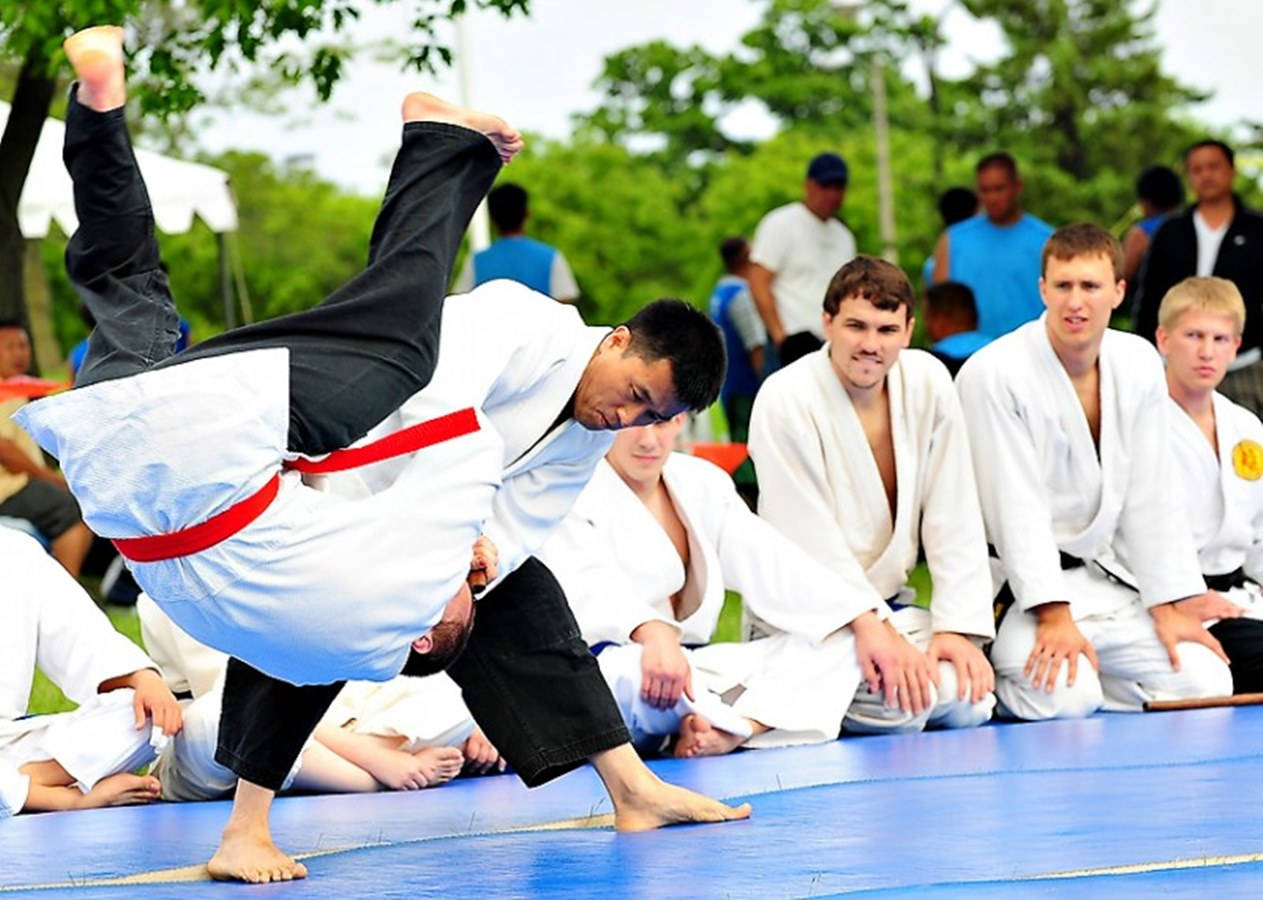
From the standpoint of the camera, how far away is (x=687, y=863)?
11.8 ft

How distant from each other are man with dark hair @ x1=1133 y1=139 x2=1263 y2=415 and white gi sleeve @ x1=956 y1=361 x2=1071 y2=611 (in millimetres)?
2638

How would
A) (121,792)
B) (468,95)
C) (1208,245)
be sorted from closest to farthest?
1. (121,792)
2. (1208,245)
3. (468,95)

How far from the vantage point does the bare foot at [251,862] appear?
12.0 feet

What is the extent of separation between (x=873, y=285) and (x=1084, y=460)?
87 centimetres

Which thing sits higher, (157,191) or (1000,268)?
(157,191)

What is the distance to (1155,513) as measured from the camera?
606 cm

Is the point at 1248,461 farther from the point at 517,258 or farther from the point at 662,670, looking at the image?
the point at 517,258

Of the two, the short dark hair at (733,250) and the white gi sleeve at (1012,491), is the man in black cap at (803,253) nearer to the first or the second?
→ the short dark hair at (733,250)

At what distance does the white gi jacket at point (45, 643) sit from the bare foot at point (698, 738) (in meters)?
1.33

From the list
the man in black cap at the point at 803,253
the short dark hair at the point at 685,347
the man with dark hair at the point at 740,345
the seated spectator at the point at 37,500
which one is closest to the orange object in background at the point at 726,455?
the man in black cap at the point at 803,253

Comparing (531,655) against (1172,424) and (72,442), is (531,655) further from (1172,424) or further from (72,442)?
(1172,424)

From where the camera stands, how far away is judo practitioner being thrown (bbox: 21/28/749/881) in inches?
127

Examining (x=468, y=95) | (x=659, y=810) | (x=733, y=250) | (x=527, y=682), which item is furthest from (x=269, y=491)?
(x=468, y=95)

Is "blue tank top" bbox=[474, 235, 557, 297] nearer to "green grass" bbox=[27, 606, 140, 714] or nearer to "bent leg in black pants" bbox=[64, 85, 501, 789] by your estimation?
"green grass" bbox=[27, 606, 140, 714]
